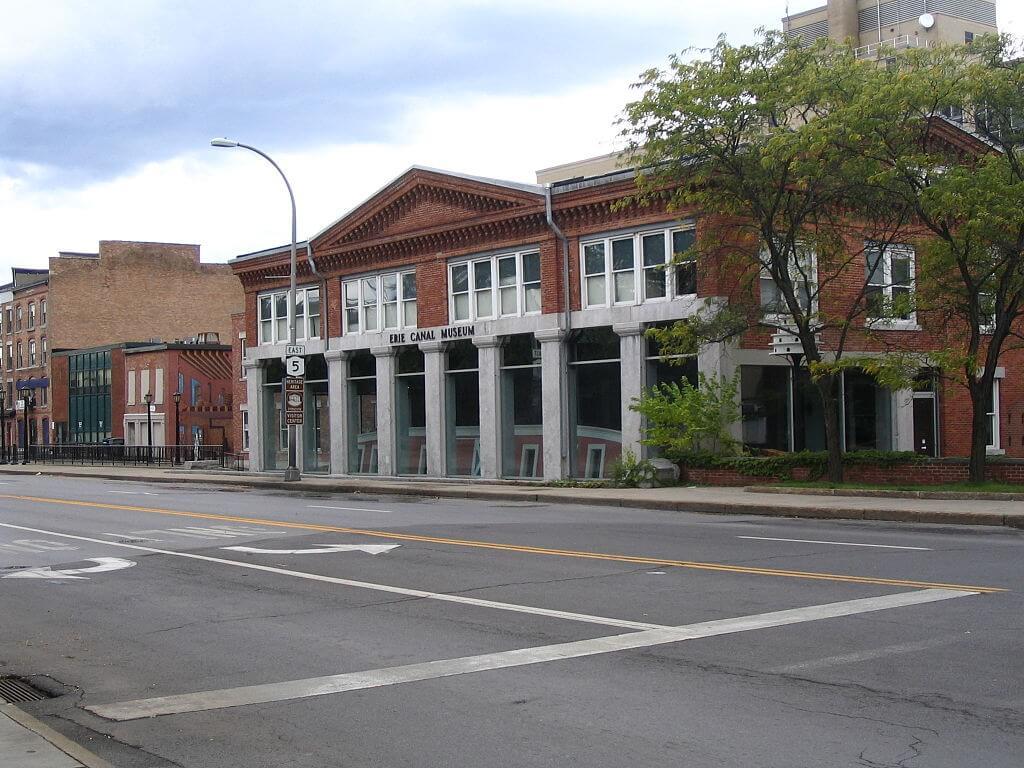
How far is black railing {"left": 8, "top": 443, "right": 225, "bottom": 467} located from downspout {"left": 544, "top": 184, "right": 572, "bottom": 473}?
25382mm

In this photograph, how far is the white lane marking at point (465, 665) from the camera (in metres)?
7.68

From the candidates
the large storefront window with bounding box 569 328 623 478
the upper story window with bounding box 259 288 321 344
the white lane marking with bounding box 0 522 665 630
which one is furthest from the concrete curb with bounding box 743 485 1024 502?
the upper story window with bounding box 259 288 321 344

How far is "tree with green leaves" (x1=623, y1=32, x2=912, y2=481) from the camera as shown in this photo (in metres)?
23.3

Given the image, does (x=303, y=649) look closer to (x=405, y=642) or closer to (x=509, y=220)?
(x=405, y=642)

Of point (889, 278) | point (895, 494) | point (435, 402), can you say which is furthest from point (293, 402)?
point (895, 494)

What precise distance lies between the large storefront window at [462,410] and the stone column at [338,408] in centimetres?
521

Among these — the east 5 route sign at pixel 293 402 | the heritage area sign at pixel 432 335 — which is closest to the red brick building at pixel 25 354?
the east 5 route sign at pixel 293 402

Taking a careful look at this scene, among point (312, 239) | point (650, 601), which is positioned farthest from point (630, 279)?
point (650, 601)

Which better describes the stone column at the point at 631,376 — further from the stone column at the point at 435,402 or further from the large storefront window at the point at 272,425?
the large storefront window at the point at 272,425

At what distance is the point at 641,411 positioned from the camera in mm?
29078

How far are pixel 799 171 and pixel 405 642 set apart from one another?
648 inches

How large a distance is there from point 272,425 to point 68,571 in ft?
99.8

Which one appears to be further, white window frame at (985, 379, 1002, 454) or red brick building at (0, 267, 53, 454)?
red brick building at (0, 267, 53, 454)

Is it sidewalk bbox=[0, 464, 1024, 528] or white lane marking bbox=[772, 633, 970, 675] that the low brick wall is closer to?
→ sidewalk bbox=[0, 464, 1024, 528]
